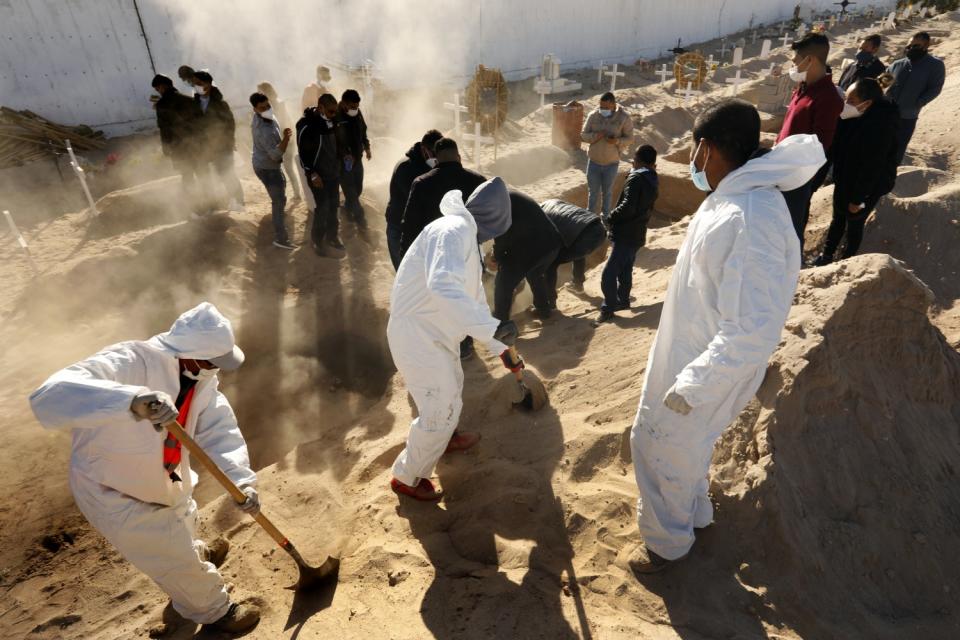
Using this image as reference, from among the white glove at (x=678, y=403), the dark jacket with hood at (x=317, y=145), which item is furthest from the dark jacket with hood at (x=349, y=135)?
the white glove at (x=678, y=403)

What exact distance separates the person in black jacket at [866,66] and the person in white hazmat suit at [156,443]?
7.75m

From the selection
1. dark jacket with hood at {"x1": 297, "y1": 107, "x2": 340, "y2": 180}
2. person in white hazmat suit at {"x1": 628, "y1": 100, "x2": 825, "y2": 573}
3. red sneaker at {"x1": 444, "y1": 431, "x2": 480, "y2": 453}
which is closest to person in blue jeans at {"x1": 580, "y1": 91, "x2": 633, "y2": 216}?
dark jacket with hood at {"x1": 297, "y1": 107, "x2": 340, "y2": 180}

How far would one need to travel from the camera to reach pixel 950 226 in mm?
4844

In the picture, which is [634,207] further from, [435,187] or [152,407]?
[152,407]

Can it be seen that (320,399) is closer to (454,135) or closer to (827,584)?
(827,584)

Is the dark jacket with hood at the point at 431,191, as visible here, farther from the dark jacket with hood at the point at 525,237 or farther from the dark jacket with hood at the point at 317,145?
the dark jacket with hood at the point at 317,145

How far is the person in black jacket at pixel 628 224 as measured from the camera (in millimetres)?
4566

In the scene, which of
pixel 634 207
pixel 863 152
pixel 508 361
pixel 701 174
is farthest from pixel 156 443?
pixel 863 152

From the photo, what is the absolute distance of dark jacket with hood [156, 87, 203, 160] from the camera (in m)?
6.14

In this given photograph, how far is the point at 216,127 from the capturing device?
6.46 meters

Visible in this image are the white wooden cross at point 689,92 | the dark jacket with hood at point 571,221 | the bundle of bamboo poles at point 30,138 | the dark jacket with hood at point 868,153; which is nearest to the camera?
the dark jacket with hood at point 868,153

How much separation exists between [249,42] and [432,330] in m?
12.4

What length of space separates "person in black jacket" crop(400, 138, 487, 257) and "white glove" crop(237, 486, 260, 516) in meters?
2.30

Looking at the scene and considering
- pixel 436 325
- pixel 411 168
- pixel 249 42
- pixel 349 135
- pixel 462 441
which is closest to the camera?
pixel 436 325
